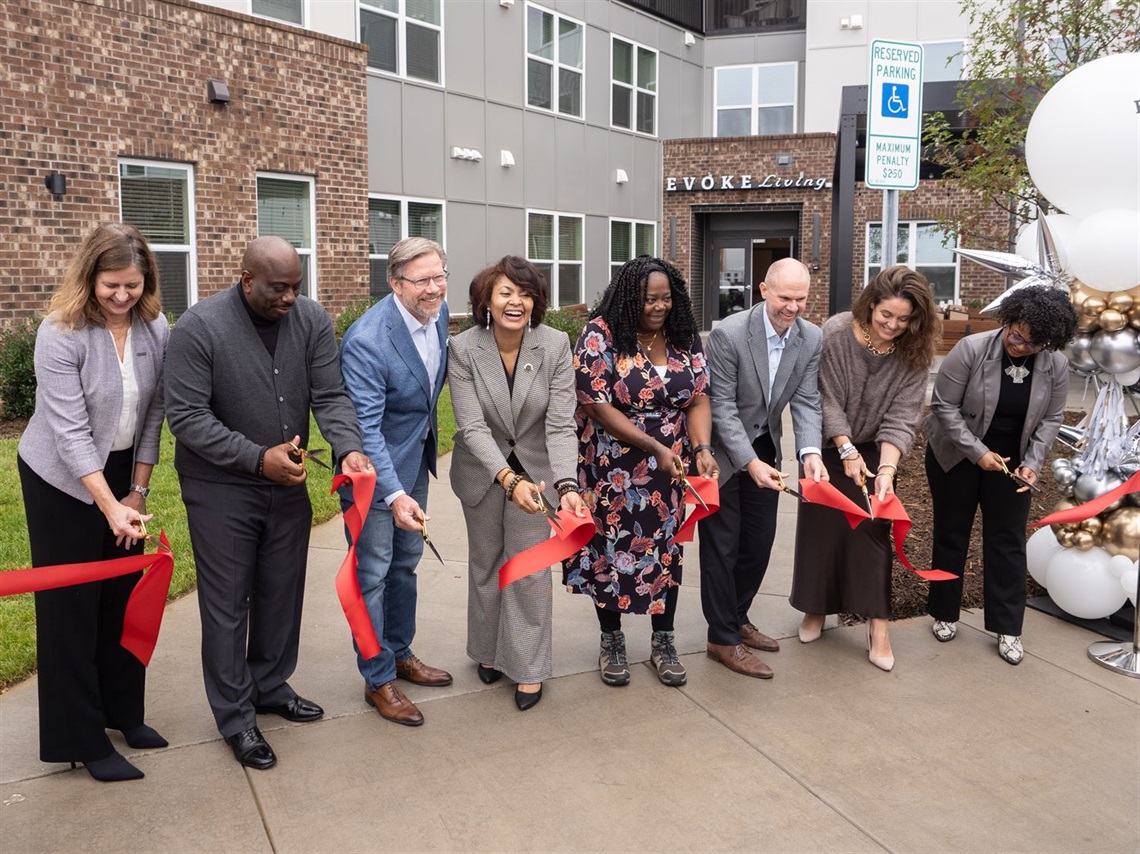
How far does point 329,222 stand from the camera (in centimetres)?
1379

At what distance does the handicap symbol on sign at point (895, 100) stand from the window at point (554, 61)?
45.9 feet

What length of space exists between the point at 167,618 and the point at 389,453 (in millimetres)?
2027

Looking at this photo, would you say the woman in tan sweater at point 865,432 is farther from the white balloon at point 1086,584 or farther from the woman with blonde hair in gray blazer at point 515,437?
the woman with blonde hair in gray blazer at point 515,437

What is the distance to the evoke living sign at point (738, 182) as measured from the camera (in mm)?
22672

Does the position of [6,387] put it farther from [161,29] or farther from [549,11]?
[549,11]

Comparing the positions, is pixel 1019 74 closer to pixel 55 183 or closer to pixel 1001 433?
pixel 1001 433

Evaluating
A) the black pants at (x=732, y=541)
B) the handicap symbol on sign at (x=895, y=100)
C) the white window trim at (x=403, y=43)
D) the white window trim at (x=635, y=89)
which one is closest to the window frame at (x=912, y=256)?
the white window trim at (x=635, y=89)

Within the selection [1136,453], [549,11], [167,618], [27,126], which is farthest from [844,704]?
[549,11]

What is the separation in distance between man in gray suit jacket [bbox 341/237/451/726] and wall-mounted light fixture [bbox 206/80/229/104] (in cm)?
908

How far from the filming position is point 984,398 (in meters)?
4.94

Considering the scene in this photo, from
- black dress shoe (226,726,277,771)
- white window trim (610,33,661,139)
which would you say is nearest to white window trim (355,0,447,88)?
white window trim (610,33,661,139)

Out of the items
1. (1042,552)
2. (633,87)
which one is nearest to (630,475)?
(1042,552)

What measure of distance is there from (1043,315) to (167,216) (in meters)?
10.2

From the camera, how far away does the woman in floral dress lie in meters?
4.41
